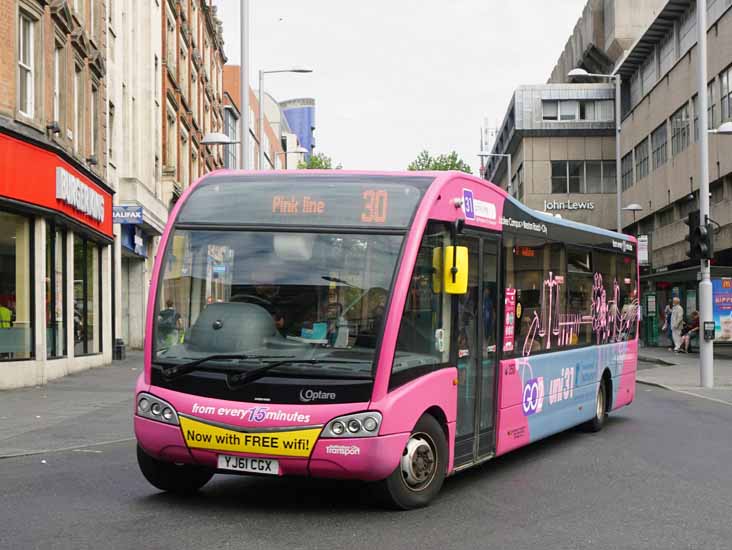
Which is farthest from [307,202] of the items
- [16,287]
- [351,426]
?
[16,287]

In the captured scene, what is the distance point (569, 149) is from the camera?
70250 millimetres

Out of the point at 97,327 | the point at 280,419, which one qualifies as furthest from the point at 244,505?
the point at 97,327

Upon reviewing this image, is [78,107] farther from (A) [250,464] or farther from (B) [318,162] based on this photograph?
(B) [318,162]

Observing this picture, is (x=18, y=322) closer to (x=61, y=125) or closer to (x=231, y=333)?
(x=61, y=125)

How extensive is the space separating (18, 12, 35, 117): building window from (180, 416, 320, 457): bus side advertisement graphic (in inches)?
549

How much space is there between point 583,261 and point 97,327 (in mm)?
16934

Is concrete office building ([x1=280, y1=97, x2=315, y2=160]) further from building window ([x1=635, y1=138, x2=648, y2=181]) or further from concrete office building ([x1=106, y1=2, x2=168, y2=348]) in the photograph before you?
concrete office building ([x1=106, y1=2, x2=168, y2=348])

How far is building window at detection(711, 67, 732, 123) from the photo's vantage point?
3675cm

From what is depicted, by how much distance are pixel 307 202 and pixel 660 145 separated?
44.1 metres

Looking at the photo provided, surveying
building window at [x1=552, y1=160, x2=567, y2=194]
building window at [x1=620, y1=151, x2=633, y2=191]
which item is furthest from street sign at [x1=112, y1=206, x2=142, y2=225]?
building window at [x1=552, y1=160, x2=567, y2=194]

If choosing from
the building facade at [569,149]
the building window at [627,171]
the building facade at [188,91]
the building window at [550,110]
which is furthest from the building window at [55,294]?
the building window at [550,110]

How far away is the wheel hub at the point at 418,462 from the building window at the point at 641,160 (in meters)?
47.3

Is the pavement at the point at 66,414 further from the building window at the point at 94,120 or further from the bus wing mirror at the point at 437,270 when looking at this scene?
the building window at the point at 94,120

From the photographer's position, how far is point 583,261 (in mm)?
12648
